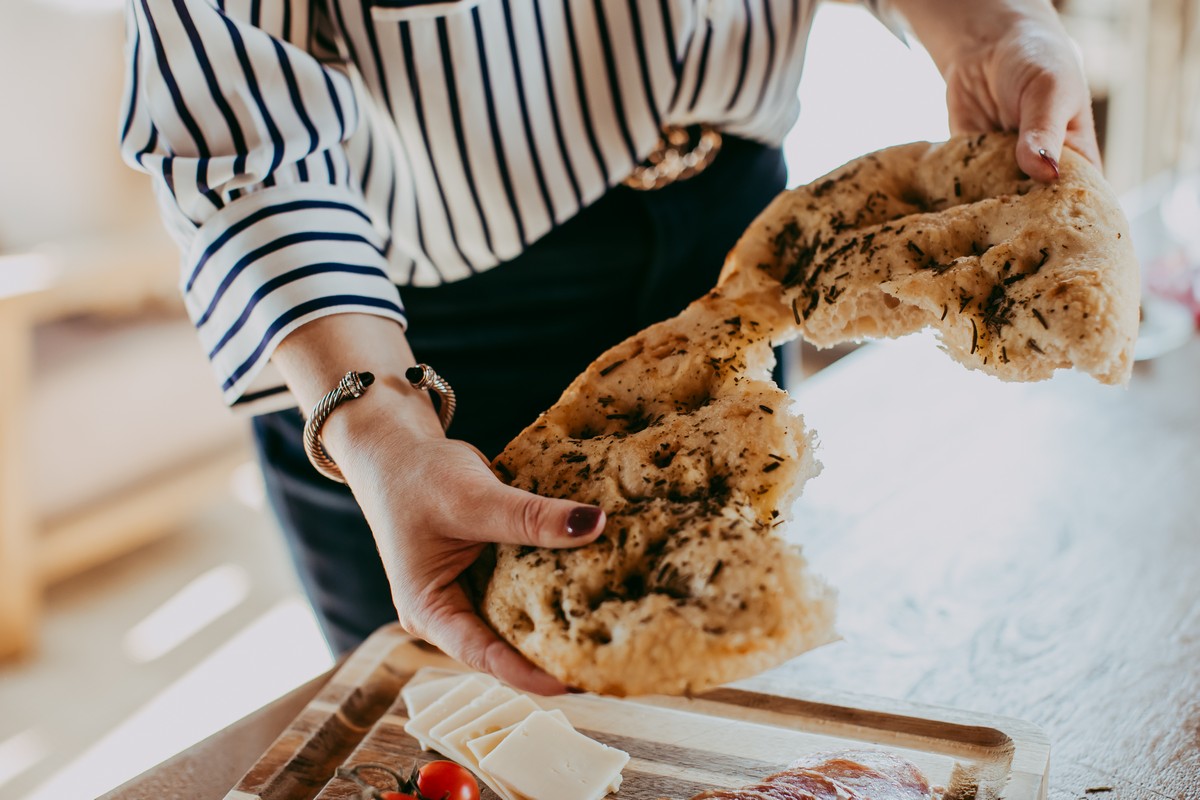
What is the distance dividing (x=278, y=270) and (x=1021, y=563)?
3.50 ft

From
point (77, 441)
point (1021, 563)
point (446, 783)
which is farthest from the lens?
point (77, 441)

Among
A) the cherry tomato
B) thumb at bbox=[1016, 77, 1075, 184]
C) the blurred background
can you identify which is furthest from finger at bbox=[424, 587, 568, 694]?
the blurred background

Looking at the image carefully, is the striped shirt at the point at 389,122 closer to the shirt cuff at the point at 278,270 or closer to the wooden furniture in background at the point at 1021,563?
the shirt cuff at the point at 278,270

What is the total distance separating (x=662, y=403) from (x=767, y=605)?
0.28m

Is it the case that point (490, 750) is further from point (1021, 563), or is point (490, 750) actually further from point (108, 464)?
point (108, 464)

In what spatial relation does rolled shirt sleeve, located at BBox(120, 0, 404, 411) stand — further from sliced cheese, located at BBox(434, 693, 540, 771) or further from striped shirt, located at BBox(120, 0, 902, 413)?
sliced cheese, located at BBox(434, 693, 540, 771)

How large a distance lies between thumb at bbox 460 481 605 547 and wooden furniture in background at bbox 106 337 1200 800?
1.67ft

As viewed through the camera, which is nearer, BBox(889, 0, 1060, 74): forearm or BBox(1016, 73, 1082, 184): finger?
BBox(1016, 73, 1082, 184): finger

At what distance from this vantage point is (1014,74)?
1105 millimetres

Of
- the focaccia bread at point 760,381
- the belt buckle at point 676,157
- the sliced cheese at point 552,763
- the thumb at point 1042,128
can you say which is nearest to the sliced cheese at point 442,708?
the sliced cheese at point 552,763

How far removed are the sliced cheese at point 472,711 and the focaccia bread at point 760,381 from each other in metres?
0.31

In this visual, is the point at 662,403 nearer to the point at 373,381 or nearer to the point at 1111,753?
the point at 373,381

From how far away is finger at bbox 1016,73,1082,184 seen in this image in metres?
1.01

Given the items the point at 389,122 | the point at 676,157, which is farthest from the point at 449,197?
the point at 676,157
